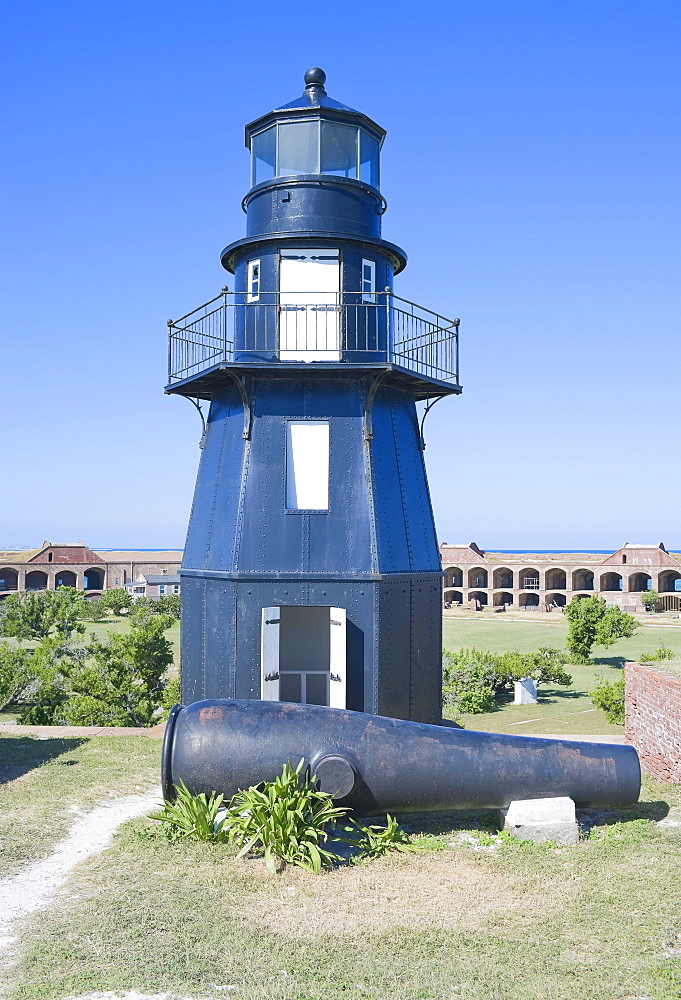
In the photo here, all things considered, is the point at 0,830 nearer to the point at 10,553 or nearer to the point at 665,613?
the point at 665,613

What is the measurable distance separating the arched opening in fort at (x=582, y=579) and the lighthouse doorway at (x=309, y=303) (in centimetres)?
6894

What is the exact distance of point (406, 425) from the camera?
1352cm

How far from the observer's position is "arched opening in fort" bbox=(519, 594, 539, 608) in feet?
263

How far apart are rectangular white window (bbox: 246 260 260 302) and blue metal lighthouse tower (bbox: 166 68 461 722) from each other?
0.04 m

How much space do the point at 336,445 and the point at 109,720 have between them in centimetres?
1194

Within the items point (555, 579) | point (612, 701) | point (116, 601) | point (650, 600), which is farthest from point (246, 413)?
point (555, 579)

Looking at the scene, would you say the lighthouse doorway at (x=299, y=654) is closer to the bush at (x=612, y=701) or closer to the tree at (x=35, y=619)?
the bush at (x=612, y=701)

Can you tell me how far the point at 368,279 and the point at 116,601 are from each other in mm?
56182

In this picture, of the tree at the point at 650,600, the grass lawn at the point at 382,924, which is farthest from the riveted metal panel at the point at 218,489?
the tree at the point at 650,600

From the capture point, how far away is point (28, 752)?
1337cm

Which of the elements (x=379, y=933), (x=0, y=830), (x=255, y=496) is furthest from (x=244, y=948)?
(x=255, y=496)

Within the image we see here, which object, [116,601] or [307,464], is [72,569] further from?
[307,464]

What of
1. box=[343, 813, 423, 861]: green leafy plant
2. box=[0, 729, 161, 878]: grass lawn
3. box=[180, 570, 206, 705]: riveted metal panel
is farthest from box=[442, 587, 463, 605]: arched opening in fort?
box=[343, 813, 423, 861]: green leafy plant

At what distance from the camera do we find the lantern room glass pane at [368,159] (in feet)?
43.5
